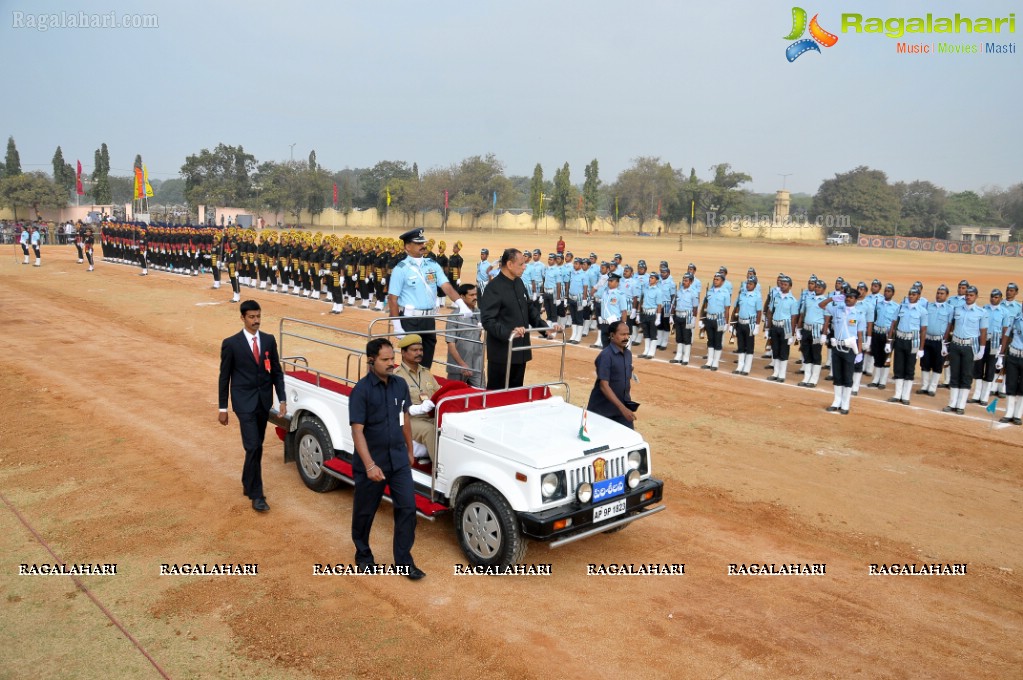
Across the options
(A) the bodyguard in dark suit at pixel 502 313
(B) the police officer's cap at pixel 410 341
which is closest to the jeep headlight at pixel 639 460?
(A) the bodyguard in dark suit at pixel 502 313

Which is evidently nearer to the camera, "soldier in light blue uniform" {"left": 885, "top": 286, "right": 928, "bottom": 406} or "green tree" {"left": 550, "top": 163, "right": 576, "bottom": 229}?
"soldier in light blue uniform" {"left": 885, "top": 286, "right": 928, "bottom": 406}

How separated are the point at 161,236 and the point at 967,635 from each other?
105 ft

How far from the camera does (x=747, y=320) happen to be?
1385cm

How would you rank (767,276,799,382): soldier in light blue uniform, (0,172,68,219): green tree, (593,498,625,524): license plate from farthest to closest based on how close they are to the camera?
(0,172,68,219): green tree
(767,276,799,382): soldier in light blue uniform
(593,498,625,524): license plate

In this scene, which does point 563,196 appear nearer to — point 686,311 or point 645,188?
point 645,188

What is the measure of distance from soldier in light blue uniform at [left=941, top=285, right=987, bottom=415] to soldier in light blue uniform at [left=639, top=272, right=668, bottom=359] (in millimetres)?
5439

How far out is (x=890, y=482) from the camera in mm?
8156

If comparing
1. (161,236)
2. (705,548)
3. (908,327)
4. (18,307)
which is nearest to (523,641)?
(705,548)

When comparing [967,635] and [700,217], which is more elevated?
[700,217]

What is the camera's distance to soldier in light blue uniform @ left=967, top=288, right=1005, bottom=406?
11688 mm

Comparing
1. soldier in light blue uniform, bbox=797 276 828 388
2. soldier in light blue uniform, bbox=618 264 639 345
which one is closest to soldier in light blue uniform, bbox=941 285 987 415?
soldier in light blue uniform, bbox=797 276 828 388

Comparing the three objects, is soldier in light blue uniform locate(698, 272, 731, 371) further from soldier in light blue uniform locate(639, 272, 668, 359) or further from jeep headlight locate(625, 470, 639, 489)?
jeep headlight locate(625, 470, 639, 489)

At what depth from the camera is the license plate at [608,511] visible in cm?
555

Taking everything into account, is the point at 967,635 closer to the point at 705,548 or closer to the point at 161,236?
the point at 705,548
